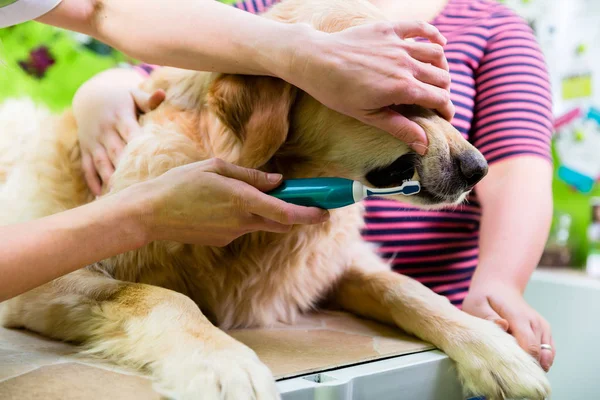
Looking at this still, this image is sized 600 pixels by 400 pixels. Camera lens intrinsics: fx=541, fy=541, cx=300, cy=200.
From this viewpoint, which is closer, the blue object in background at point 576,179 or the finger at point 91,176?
the finger at point 91,176

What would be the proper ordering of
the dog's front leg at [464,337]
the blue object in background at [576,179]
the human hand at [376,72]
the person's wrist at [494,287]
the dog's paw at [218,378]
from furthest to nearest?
the blue object in background at [576,179] < the person's wrist at [494,287] < the dog's front leg at [464,337] < the human hand at [376,72] < the dog's paw at [218,378]

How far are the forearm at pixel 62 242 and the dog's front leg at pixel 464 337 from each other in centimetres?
51

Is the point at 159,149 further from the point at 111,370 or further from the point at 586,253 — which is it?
the point at 586,253

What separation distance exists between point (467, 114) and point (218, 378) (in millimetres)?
1028

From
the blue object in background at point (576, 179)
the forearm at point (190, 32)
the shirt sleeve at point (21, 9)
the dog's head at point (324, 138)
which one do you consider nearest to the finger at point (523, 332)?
the dog's head at point (324, 138)

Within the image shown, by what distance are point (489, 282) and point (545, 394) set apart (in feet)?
0.98

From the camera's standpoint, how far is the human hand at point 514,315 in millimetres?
961

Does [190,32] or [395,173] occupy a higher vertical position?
[190,32]

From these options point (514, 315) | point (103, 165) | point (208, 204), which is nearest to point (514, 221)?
point (514, 315)

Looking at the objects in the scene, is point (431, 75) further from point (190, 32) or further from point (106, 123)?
point (106, 123)

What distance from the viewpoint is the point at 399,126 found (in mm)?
805

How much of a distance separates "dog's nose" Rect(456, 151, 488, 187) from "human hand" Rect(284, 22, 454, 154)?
0.10 metres

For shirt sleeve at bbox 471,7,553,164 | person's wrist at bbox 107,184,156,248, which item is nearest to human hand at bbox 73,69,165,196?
person's wrist at bbox 107,184,156,248

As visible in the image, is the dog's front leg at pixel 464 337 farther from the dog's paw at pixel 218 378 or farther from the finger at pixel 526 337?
the dog's paw at pixel 218 378
